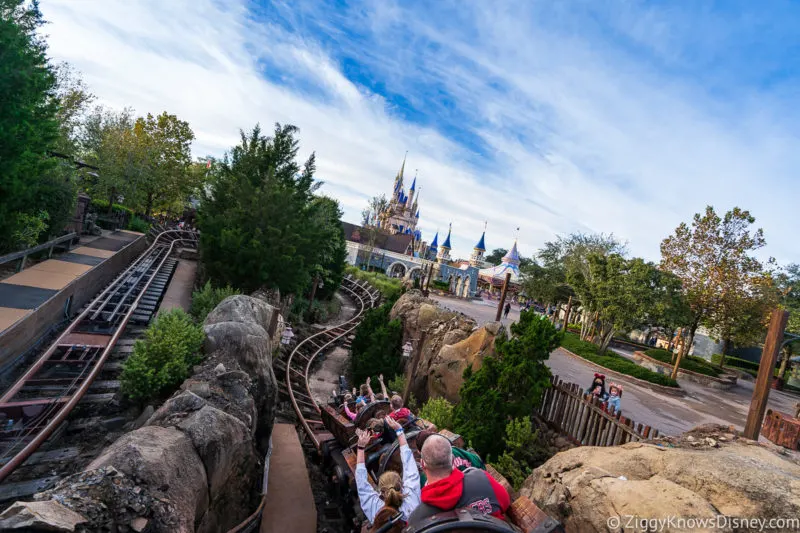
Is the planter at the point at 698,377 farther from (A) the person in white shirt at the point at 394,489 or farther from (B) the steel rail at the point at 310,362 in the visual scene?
(A) the person in white shirt at the point at 394,489

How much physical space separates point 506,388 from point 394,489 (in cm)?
472

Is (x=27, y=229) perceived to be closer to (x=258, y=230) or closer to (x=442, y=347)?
(x=258, y=230)

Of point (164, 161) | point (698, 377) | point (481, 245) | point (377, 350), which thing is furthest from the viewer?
point (481, 245)

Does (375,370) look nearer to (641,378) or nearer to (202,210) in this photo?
(202,210)

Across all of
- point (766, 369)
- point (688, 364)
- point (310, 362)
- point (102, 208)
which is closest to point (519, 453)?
point (766, 369)

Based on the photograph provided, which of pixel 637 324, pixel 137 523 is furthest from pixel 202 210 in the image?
pixel 637 324

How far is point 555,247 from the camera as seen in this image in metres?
42.5

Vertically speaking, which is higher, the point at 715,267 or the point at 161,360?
the point at 715,267

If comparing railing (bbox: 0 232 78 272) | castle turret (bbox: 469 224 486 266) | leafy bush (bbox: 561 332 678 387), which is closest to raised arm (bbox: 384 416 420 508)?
railing (bbox: 0 232 78 272)

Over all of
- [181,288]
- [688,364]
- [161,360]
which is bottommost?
[181,288]

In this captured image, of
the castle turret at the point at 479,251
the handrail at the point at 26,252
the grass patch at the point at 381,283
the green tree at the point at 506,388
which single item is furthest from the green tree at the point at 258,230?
the castle turret at the point at 479,251

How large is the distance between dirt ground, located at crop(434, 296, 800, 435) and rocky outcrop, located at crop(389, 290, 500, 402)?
4.22m

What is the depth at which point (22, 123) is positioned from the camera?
9477mm

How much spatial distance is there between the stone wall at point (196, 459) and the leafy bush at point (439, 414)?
12.1 ft
